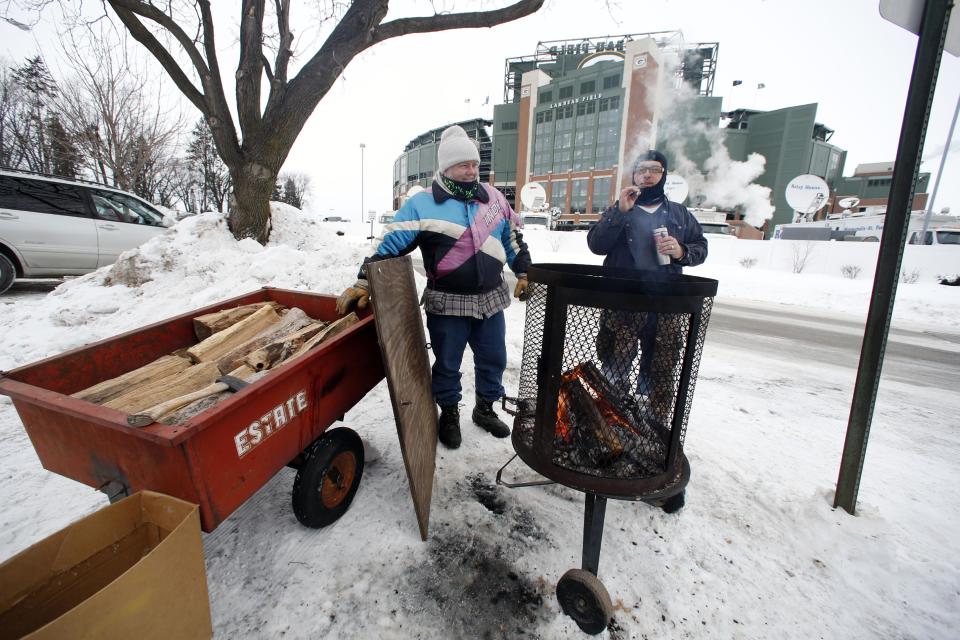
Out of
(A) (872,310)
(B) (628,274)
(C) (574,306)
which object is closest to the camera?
(C) (574,306)

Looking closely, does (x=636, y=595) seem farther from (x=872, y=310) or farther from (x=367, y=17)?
(x=367, y=17)

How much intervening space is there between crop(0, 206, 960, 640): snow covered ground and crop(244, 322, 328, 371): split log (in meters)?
0.73

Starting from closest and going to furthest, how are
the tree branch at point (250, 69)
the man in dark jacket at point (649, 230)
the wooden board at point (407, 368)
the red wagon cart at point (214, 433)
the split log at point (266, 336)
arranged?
1. the red wagon cart at point (214, 433)
2. the wooden board at point (407, 368)
3. the split log at point (266, 336)
4. the man in dark jacket at point (649, 230)
5. the tree branch at point (250, 69)

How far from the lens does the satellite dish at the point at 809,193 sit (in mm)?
18922

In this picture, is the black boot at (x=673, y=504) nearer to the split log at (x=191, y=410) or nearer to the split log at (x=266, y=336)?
the split log at (x=191, y=410)

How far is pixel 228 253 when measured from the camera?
19.2 ft

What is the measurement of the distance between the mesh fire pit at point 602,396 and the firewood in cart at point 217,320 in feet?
6.64

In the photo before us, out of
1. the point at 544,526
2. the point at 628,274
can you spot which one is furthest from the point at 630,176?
the point at 544,526

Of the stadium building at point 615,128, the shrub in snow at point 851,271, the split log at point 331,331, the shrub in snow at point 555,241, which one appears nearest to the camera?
the split log at point 331,331

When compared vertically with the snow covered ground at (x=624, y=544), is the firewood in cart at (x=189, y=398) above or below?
above

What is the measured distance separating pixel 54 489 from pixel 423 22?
278 inches

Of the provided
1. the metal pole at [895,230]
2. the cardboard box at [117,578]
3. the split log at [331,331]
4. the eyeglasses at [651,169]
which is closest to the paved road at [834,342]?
the metal pole at [895,230]

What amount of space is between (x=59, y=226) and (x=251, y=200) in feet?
10.4

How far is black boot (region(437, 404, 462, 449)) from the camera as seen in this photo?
8.94 feet
